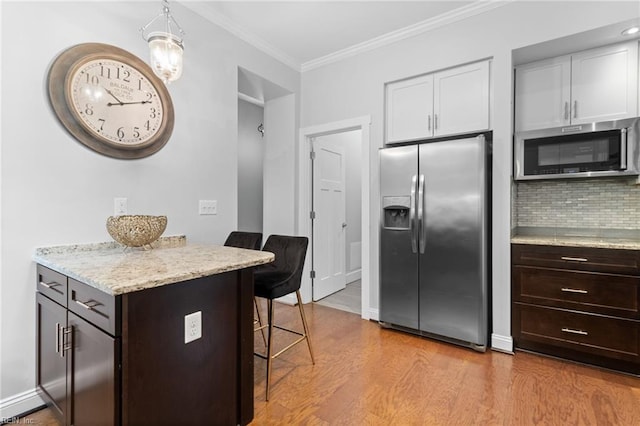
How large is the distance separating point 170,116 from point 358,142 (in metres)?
3.04

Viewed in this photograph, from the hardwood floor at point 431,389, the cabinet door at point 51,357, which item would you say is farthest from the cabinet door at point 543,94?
the cabinet door at point 51,357

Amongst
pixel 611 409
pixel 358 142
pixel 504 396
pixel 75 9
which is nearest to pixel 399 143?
pixel 358 142

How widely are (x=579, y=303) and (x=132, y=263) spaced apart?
2870mm

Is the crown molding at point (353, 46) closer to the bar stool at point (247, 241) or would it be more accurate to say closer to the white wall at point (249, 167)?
the white wall at point (249, 167)

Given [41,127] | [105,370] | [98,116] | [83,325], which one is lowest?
[105,370]

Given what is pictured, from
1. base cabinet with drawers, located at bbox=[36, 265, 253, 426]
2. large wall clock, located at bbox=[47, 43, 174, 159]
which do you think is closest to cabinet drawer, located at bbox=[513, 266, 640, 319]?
base cabinet with drawers, located at bbox=[36, 265, 253, 426]

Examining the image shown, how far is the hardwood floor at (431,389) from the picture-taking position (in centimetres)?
170

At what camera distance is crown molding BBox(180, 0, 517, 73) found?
2.57 m

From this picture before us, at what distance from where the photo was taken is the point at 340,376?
2.12 meters

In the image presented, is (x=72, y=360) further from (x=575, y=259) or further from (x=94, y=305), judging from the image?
(x=575, y=259)

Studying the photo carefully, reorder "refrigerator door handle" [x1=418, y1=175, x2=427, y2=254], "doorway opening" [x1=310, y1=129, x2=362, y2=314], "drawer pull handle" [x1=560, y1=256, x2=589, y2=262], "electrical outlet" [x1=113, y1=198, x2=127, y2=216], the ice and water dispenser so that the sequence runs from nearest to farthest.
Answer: "electrical outlet" [x1=113, y1=198, x2=127, y2=216] → "drawer pull handle" [x1=560, y1=256, x2=589, y2=262] → "refrigerator door handle" [x1=418, y1=175, x2=427, y2=254] → the ice and water dispenser → "doorway opening" [x1=310, y1=129, x2=362, y2=314]

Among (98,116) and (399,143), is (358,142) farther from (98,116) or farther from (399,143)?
(98,116)

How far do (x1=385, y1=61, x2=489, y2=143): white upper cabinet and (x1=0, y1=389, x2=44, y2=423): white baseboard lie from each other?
10.5 feet

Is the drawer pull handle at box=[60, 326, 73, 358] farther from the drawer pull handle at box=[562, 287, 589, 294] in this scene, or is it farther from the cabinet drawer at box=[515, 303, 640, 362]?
the drawer pull handle at box=[562, 287, 589, 294]
